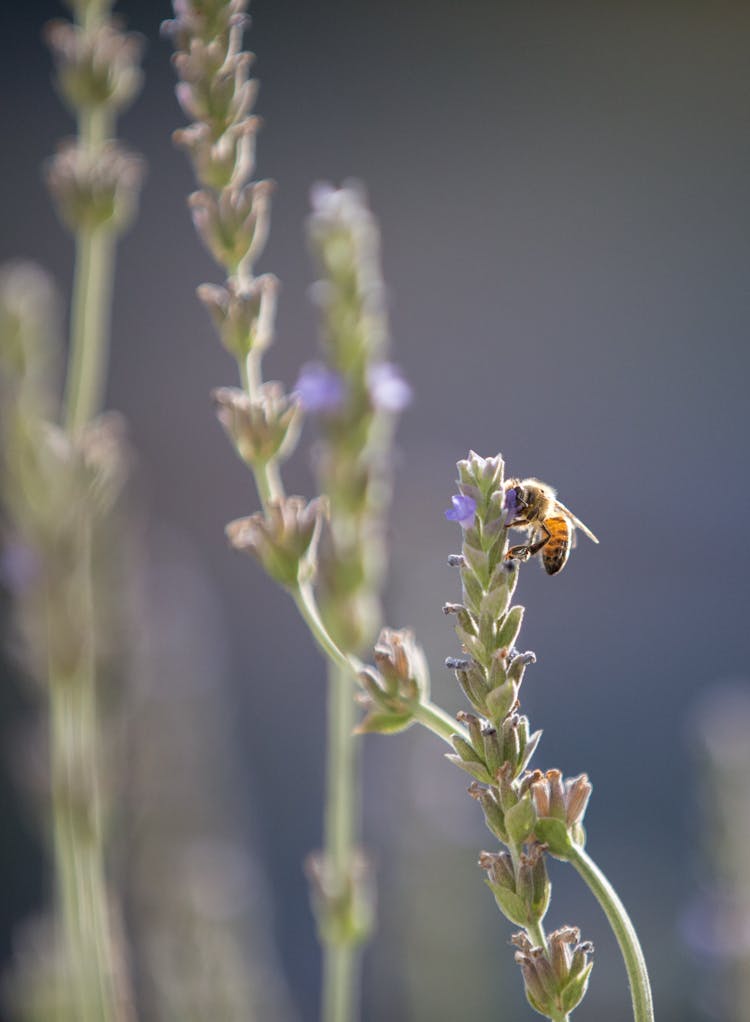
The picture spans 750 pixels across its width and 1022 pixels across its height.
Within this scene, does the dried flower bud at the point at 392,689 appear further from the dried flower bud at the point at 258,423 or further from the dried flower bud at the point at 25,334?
the dried flower bud at the point at 25,334

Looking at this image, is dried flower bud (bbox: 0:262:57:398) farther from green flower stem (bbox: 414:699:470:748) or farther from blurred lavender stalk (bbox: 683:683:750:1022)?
blurred lavender stalk (bbox: 683:683:750:1022)

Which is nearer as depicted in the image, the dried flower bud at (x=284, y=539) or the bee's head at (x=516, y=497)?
the dried flower bud at (x=284, y=539)

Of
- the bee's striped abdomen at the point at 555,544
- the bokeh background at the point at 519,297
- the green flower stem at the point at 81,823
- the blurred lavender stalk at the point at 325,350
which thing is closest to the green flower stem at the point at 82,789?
the green flower stem at the point at 81,823

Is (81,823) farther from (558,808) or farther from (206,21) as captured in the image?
(206,21)

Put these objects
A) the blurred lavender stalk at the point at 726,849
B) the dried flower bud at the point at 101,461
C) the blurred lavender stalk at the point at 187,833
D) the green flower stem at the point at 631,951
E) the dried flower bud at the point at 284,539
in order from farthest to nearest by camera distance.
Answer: the blurred lavender stalk at the point at 726,849
the blurred lavender stalk at the point at 187,833
the dried flower bud at the point at 101,461
the dried flower bud at the point at 284,539
the green flower stem at the point at 631,951

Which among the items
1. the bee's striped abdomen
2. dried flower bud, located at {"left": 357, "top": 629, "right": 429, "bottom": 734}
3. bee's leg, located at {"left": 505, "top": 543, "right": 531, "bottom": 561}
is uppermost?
the bee's striped abdomen

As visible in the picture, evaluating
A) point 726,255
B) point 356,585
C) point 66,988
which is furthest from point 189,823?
point 726,255

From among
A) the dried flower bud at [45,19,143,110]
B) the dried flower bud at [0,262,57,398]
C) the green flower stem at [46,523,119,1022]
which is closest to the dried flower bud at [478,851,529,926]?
the green flower stem at [46,523,119,1022]
